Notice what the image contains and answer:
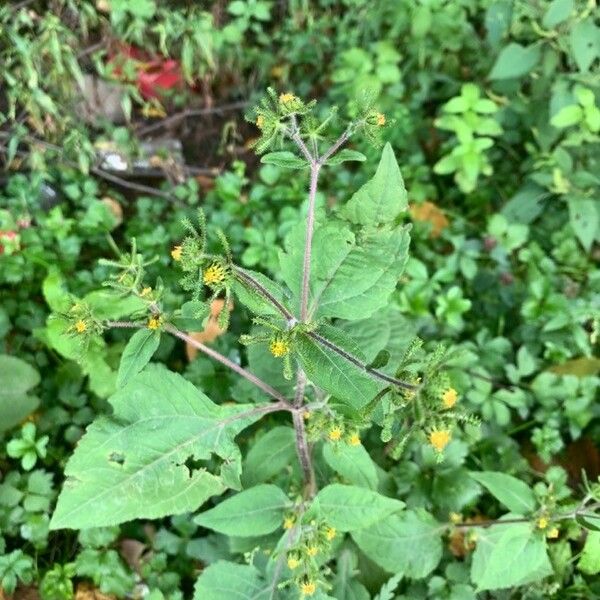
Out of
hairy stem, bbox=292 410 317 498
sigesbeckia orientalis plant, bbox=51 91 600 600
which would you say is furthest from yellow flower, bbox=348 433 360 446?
hairy stem, bbox=292 410 317 498

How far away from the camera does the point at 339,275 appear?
1.48 meters

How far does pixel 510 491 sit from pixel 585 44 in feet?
5.10

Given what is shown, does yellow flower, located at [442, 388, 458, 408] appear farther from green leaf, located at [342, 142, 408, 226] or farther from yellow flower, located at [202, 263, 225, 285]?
green leaf, located at [342, 142, 408, 226]

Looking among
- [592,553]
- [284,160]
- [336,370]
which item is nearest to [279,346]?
[336,370]

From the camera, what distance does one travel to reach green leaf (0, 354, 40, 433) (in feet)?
6.51

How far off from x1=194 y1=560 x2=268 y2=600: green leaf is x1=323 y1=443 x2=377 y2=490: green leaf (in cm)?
34

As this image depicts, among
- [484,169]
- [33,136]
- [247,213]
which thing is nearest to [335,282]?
[247,213]

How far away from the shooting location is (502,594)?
192 centimetres

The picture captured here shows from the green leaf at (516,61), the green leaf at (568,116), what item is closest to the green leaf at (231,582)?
the green leaf at (568,116)

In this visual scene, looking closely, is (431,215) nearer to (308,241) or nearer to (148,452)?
(308,241)

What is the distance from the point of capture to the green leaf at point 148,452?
1473mm

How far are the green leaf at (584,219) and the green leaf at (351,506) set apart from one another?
4.52 feet

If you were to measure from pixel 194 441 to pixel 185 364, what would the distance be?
83 centimetres

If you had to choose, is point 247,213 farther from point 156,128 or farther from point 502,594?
point 502,594
